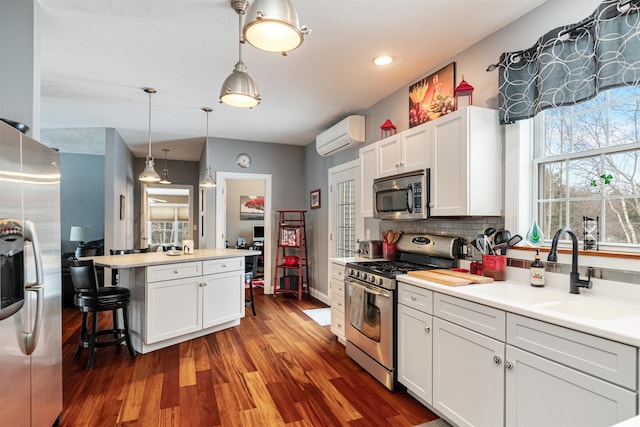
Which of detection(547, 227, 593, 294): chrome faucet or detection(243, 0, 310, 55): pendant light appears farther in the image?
detection(547, 227, 593, 294): chrome faucet

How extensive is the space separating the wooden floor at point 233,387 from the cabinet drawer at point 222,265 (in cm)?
70

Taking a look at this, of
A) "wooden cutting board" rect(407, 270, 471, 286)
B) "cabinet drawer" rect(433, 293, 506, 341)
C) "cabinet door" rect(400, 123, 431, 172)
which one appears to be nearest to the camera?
"cabinet drawer" rect(433, 293, 506, 341)

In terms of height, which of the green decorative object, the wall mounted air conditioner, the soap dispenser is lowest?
the soap dispenser

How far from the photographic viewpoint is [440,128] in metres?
2.51

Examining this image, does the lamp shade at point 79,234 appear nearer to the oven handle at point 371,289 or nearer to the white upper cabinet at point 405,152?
the oven handle at point 371,289

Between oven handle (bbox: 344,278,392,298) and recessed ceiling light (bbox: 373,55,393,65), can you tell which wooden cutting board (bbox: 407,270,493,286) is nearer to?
oven handle (bbox: 344,278,392,298)

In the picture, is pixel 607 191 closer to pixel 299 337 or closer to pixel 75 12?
pixel 299 337

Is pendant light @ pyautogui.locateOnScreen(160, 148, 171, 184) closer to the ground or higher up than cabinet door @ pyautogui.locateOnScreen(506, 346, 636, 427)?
higher up

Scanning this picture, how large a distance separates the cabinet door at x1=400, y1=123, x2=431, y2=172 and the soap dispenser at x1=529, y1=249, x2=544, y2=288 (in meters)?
0.99

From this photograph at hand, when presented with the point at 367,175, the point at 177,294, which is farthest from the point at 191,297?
the point at 367,175

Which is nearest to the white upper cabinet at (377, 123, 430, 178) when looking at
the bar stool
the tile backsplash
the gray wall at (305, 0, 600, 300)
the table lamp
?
the gray wall at (305, 0, 600, 300)

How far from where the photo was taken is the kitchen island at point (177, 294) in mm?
3205

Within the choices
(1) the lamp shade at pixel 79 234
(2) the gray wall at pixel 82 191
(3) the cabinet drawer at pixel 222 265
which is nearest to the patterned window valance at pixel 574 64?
(3) the cabinet drawer at pixel 222 265

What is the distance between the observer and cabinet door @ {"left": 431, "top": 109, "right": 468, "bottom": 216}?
2309 millimetres
